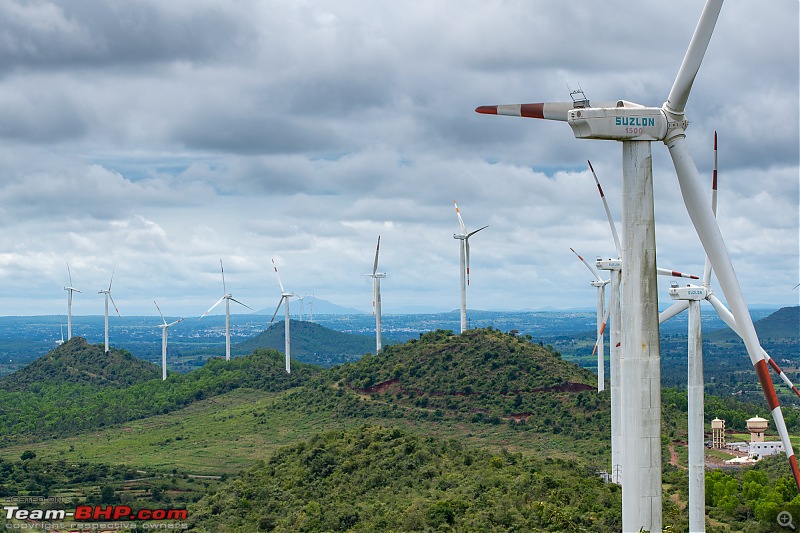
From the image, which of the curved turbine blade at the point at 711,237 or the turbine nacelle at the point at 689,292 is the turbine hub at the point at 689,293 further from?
the curved turbine blade at the point at 711,237

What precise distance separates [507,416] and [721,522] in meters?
75.3

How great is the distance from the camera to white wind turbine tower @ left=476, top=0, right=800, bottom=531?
166ft

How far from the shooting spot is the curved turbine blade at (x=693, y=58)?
49219 mm

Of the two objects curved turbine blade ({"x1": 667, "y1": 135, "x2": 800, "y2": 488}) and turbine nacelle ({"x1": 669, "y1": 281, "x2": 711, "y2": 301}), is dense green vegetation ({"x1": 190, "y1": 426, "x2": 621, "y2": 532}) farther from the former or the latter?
curved turbine blade ({"x1": 667, "y1": 135, "x2": 800, "y2": 488})

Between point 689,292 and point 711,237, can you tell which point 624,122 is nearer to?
point 711,237

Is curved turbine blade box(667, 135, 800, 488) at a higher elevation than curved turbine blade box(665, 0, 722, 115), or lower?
lower

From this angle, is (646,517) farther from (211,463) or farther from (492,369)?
(492,369)

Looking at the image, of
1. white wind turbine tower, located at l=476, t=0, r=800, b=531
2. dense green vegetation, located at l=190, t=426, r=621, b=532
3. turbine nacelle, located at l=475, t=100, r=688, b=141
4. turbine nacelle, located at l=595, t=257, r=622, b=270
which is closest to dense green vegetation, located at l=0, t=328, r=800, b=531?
dense green vegetation, located at l=190, t=426, r=621, b=532

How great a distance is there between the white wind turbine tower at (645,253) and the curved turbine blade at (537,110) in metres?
0.09

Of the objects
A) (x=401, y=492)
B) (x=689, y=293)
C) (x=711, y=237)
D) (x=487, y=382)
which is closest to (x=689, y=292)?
(x=689, y=293)

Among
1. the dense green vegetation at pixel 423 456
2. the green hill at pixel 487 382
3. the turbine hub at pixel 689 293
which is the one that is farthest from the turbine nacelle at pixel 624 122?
the green hill at pixel 487 382

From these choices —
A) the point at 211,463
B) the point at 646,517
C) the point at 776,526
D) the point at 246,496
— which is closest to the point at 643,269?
the point at 646,517

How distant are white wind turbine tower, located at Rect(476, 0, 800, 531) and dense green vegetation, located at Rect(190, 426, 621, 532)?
3227 cm

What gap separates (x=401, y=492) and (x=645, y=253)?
57.7m
